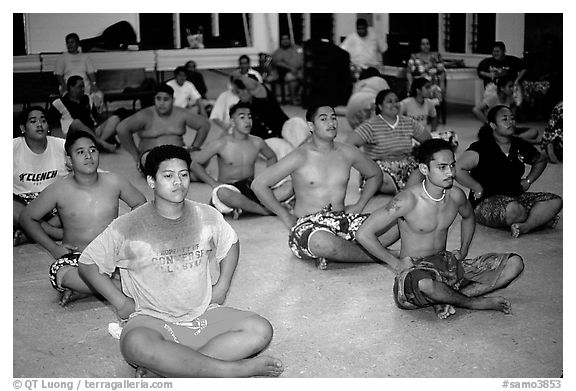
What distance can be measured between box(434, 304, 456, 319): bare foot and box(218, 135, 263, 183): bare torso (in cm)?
293

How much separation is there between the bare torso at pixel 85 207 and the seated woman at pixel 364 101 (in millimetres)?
5258

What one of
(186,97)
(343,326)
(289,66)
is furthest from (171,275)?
(289,66)

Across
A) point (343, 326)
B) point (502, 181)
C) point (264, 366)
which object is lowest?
point (343, 326)

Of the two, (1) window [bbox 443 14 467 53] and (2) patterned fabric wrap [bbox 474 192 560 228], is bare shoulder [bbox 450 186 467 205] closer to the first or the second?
(2) patterned fabric wrap [bbox 474 192 560 228]

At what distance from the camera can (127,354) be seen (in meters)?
3.39

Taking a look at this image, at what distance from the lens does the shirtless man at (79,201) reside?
4.75m

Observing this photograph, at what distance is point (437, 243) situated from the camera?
177 inches

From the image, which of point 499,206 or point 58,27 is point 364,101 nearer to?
point 499,206

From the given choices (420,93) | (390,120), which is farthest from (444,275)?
(420,93)

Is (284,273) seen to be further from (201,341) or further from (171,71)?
(171,71)

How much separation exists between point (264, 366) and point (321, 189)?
2096mm

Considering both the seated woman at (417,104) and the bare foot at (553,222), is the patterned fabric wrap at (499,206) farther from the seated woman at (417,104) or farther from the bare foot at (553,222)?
the seated woman at (417,104)

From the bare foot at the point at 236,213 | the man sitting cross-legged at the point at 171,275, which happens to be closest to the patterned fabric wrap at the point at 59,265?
the man sitting cross-legged at the point at 171,275

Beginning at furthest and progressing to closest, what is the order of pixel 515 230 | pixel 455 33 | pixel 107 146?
pixel 455 33 → pixel 107 146 → pixel 515 230
